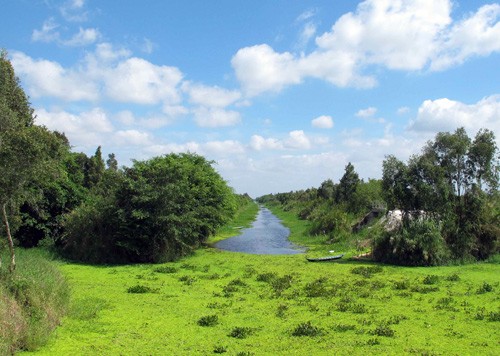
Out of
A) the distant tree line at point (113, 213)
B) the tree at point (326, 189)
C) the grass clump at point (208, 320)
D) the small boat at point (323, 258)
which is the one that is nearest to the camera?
the grass clump at point (208, 320)

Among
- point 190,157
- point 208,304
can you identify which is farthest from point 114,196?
point 208,304

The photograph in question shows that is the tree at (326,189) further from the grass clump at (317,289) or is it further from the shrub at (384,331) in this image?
the shrub at (384,331)

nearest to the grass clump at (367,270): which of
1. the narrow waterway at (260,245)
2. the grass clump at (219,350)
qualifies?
the narrow waterway at (260,245)

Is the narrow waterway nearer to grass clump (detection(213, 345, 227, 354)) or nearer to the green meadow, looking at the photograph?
the green meadow

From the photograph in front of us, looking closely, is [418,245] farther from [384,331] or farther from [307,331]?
[307,331]

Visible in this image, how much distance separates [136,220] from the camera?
26938mm

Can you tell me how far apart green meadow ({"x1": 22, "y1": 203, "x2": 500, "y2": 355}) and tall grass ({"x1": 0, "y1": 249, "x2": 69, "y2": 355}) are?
1.43ft

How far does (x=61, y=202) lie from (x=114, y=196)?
17.0 ft

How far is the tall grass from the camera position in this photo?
34.2 ft

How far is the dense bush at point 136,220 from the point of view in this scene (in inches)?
1057

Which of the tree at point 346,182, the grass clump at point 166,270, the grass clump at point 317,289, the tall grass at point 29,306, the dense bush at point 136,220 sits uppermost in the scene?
the tree at point 346,182

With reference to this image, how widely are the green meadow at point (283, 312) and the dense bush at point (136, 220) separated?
153 inches

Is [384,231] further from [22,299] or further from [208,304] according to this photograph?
[22,299]

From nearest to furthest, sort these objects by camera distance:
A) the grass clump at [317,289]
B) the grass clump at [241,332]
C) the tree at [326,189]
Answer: the grass clump at [241,332]
the grass clump at [317,289]
the tree at [326,189]
